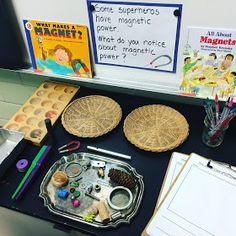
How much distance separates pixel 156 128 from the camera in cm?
86

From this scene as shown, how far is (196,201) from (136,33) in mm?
533

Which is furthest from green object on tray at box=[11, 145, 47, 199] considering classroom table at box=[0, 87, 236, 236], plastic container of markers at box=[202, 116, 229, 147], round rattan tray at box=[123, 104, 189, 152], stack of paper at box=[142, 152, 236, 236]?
plastic container of markers at box=[202, 116, 229, 147]

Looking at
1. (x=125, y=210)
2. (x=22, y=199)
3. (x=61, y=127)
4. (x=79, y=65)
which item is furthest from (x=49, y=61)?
(x=125, y=210)

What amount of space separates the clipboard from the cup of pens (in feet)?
0.33

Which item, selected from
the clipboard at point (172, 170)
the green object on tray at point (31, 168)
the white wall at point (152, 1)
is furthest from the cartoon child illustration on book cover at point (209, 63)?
the green object on tray at point (31, 168)

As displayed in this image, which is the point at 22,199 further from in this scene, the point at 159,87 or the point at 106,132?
the point at 159,87

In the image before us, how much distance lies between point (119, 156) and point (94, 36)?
417 mm

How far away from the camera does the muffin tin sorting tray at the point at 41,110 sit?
893 millimetres

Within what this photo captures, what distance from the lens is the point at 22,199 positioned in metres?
0.73

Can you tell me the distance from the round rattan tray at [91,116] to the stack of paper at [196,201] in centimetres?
27

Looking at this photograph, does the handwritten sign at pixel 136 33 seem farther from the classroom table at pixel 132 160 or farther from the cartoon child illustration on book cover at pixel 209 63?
the classroom table at pixel 132 160

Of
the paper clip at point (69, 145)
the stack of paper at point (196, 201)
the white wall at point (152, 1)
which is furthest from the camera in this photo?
the paper clip at point (69, 145)

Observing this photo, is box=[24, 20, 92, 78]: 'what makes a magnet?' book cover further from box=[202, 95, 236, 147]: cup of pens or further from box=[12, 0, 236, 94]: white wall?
box=[202, 95, 236, 147]: cup of pens

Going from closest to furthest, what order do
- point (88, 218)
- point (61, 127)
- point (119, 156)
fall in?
point (88, 218), point (119, 156), point (61, 127)
